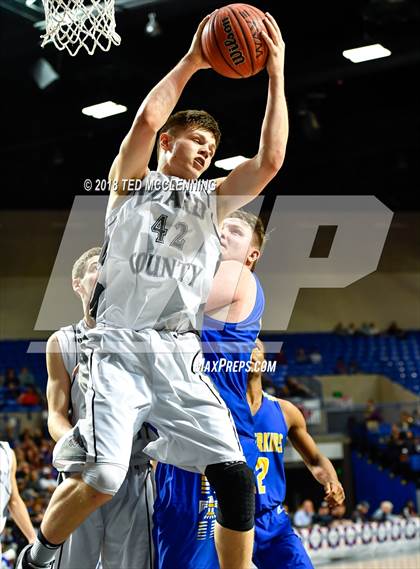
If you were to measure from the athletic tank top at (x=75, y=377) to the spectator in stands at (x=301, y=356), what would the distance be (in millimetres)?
13664

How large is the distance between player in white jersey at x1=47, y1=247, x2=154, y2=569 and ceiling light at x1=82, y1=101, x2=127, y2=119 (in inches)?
272

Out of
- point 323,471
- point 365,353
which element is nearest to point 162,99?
point 323,471

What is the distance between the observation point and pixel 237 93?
10.7 metres

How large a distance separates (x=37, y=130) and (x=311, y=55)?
3808 millimetres

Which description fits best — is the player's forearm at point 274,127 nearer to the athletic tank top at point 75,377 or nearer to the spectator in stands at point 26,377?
the athletic tank top at point 75,377

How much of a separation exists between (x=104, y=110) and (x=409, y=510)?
24.9 ft

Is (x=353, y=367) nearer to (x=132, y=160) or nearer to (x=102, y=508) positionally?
(x=102, y=508)

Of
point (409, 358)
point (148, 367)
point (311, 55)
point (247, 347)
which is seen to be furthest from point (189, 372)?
point (409, 358)

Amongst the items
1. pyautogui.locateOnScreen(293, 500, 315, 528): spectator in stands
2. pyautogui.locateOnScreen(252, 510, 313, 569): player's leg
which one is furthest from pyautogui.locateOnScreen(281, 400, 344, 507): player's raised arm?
pyautogui.locateOnScreen(293, 500, 315, 528): spectator in stands

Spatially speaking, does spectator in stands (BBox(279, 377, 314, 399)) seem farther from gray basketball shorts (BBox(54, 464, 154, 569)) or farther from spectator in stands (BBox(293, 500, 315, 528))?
gray basketball shorts (BBox(54, 464, 154, 569))

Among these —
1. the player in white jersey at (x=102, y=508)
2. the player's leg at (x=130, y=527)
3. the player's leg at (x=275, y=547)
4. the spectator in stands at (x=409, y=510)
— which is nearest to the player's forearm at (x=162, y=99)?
the player in white jersey at (x=102, y=508)

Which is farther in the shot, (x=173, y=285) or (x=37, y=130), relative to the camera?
(x=37, y=130)

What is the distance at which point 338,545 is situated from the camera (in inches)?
422

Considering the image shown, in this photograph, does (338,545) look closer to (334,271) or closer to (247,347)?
(247,347)
